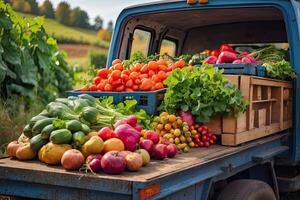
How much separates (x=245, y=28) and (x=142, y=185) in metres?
4.73

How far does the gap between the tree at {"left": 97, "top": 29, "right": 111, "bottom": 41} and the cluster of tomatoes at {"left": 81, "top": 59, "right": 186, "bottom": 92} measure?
53205 mm

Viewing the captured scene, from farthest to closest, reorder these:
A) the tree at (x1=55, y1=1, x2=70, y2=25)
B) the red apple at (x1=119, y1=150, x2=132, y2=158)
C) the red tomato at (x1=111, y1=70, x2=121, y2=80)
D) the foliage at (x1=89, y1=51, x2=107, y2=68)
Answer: the tree at (x1=55, y1=1, x2=70, y2=25)
the foliage at (x1=89, y1=51, x2=107, y2=68)
the red tomato at (x1=111, y1=70, x2=121, y2=80)
the red apple at (x1=119, y1=150, x2=132, y2=158)

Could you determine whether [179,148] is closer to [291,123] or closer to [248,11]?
[291,123]

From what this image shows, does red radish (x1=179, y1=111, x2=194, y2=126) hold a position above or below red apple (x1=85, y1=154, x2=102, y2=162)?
above

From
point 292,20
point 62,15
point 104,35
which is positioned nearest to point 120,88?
point 292,20

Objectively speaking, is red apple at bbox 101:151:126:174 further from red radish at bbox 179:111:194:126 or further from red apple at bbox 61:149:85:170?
red radish at bbox 179:111:194:126

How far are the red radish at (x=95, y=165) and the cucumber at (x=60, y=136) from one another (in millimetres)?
366

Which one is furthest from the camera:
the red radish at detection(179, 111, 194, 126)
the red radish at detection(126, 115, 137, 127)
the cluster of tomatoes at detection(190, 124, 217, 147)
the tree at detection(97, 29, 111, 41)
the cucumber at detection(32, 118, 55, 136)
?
the tree at detection(97, 29, 111, 41)

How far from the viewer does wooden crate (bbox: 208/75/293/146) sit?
4254 mm

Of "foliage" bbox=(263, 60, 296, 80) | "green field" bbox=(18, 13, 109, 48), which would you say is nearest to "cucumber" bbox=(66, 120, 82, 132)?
"foliage" bbox=(263, 60, 296, 80)

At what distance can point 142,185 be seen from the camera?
2.86 metres

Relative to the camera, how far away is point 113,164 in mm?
3133

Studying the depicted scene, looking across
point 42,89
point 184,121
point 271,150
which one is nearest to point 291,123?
point 271,150

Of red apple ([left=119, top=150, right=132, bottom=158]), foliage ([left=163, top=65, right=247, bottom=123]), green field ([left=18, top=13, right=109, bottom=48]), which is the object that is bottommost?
red apple ([left=119, top=150, right=132, bottom=158])
